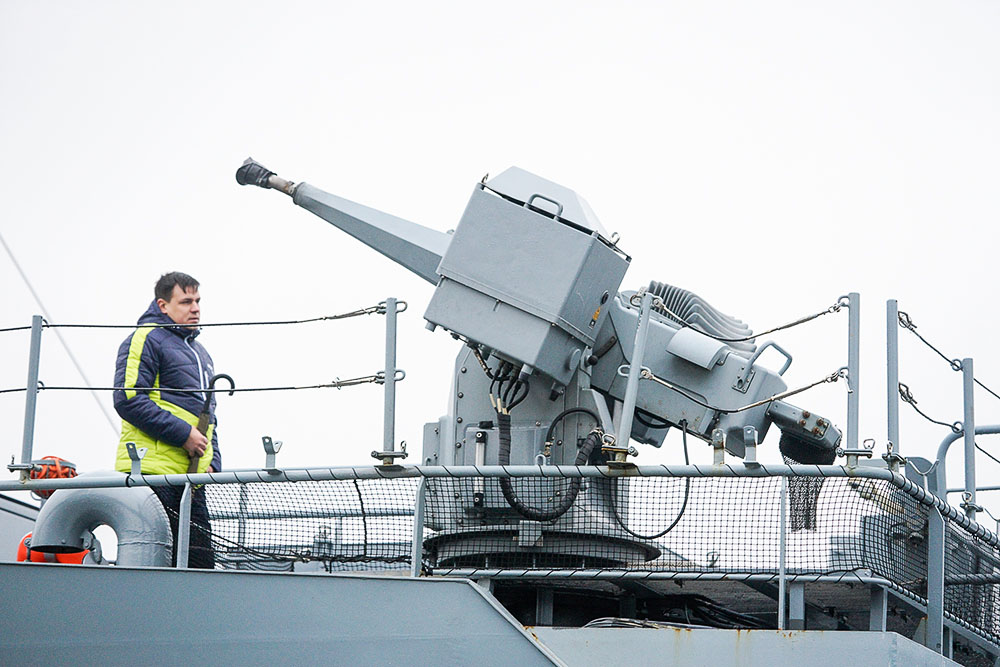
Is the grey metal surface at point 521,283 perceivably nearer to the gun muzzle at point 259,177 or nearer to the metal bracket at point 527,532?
the metal bracket at point 527,532

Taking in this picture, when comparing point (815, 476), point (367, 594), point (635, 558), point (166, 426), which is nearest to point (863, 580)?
point (815, 476)

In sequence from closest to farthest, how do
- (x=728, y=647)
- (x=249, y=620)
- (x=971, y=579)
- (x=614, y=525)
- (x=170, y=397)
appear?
(x=249, y=620) < (x=728, y=647) < (x=614, y=525) < (x=971, y=579) < (x=170, y=397)

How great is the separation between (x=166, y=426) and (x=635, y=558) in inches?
93.9

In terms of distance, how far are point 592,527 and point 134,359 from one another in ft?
A: 8.05

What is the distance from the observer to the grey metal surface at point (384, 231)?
25.2ft

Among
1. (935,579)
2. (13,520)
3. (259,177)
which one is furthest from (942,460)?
(13,520)

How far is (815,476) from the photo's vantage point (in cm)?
627

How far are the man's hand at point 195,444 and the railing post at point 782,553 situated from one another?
2.91 meters

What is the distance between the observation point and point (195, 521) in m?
7.16

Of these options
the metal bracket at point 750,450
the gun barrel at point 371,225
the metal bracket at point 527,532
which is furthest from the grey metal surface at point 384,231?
the metal bracket at point 750,450

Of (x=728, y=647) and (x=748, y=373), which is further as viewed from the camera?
(x=748, y=373)

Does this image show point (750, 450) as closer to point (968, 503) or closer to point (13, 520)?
point (968, 503)

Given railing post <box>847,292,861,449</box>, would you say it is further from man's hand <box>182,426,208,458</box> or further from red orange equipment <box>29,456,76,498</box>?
red orange equipment <box>29,456,76,498</box>

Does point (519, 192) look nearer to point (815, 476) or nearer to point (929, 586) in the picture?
point (815, 476)
